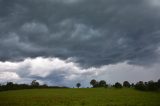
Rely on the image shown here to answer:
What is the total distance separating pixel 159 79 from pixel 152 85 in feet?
58.8

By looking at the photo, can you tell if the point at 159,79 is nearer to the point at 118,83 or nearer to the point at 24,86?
the point at 118,83

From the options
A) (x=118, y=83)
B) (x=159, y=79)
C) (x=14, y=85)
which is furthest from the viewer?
(x=14, y=85)

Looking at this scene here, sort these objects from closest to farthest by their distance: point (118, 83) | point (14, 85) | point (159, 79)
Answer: point (159, 79)
point (118, 83)
point (14, 85)

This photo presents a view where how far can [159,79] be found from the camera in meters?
162

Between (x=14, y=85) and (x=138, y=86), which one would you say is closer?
(x=138, y=86)

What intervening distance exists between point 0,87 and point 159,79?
125m

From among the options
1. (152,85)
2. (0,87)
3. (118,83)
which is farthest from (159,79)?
(0,87)

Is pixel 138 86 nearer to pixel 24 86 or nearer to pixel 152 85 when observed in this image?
pixel 152 85

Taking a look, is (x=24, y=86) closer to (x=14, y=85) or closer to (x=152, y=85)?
(x=14, y=85)

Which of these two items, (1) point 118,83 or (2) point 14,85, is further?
(2) point 14,85

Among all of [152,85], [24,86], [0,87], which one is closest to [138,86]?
[152,85]

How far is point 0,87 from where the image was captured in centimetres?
18200

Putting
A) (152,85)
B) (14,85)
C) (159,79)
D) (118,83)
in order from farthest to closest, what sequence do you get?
(14,85) < (118,83) < (159,79) < (152,85)

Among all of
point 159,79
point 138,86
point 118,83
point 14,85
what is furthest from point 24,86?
point 159,79
